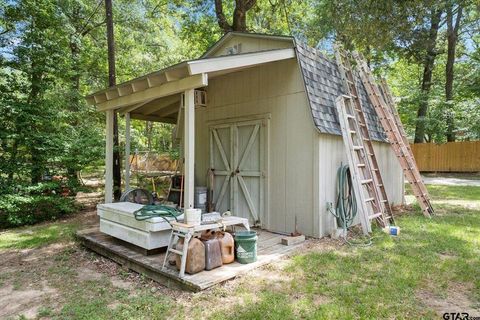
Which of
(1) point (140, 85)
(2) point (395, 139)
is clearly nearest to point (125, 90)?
(1) point (140, 85)

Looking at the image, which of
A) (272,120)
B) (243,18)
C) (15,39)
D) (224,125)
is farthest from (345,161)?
(15,39)

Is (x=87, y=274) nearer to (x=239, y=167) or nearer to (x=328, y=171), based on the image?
(x=239, y=167)

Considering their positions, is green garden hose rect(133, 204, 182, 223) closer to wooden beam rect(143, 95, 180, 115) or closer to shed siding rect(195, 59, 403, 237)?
shed siding rect(195, 59, 403, 237)

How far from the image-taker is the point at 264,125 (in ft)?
17.8

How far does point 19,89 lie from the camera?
6.97 meters

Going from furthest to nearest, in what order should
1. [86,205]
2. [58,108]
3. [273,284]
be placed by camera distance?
1. [86,205]
2. [58,108]
3. [273,284]

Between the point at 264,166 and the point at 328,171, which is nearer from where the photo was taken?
the point at 328,171

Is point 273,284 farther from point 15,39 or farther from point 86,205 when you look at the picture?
point 15,39

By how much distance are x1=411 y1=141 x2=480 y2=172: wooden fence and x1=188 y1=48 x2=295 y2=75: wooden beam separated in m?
17.0

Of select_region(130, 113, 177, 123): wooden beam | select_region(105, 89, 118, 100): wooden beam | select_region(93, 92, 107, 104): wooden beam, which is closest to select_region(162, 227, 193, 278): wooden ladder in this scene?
select_region(105, 89, 118, 100): wooden beam

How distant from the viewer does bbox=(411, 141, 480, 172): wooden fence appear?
16875 millimetres

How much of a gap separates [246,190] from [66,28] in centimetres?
736

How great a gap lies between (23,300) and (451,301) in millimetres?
4265

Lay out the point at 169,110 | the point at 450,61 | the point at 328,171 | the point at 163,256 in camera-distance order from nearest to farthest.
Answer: the point at 163,256 < the point at 328,171 < the point at 169,110 < the point at 450,61
